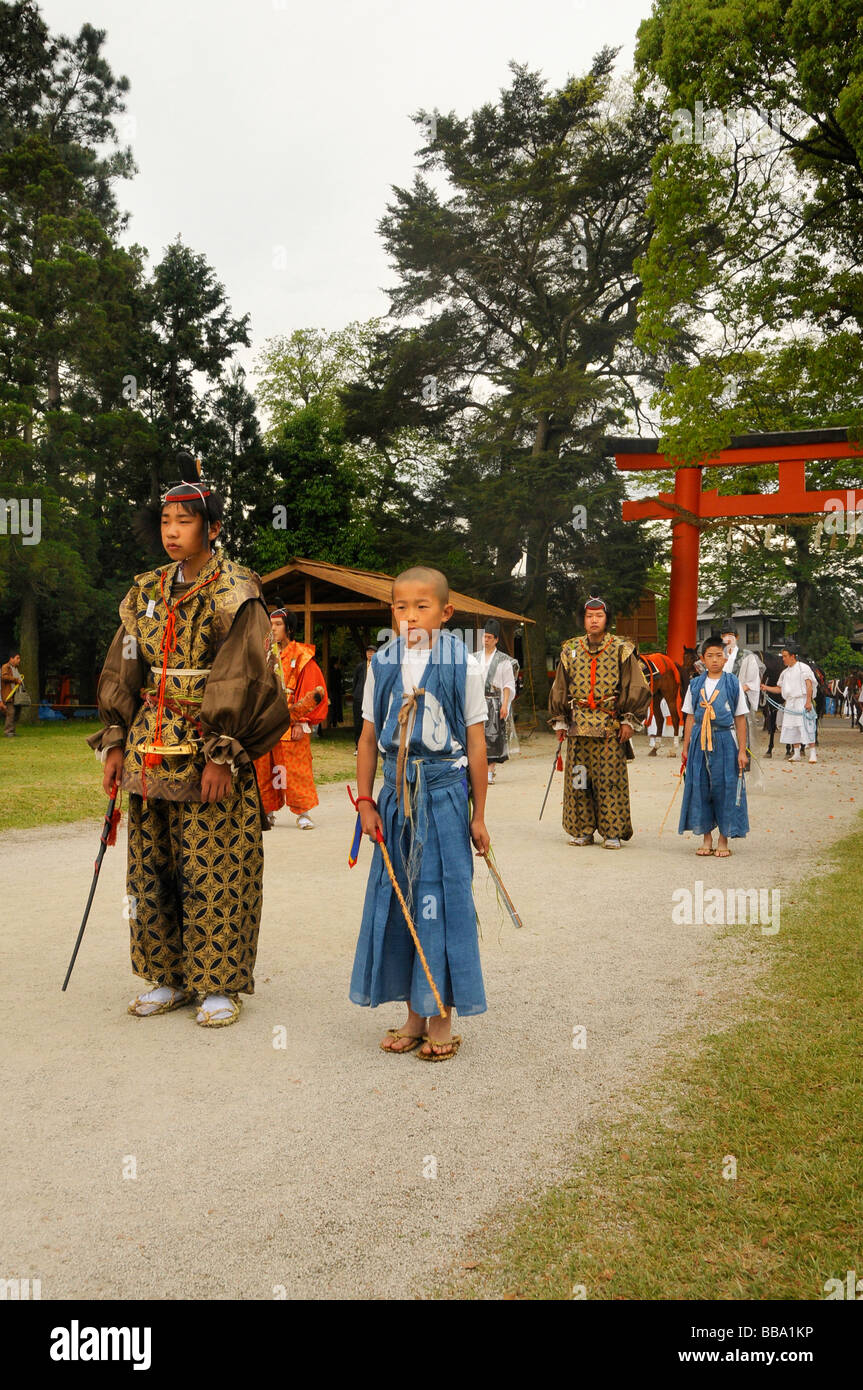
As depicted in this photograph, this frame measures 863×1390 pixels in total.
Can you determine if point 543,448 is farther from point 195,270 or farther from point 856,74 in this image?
point 856,74

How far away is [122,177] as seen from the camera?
119ft

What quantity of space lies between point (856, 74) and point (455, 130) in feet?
65.2

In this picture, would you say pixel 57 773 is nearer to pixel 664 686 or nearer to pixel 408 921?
pixel 664 686

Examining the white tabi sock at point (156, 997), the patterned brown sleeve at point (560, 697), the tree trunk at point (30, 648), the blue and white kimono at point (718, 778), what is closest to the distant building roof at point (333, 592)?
the tree trunk at point (30, 648)

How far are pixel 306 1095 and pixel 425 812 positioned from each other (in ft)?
3.59

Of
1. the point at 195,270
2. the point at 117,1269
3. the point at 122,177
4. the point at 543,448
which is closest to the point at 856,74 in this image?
the point at 117,1269

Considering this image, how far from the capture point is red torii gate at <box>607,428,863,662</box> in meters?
19.4

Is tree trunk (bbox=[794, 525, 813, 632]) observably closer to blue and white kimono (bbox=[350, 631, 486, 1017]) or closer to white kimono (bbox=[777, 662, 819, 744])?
white kimono (bbox=[777, 662, 819, 744])

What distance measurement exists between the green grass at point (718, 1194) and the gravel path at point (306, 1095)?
15 cm

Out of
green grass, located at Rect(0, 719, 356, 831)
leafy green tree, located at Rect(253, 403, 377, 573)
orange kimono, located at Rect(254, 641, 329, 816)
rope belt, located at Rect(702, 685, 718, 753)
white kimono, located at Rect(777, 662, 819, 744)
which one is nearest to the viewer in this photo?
rope belt, located at Rect(702, 685, 718, 753)

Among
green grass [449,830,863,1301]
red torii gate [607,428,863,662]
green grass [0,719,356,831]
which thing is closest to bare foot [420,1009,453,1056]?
green grass [449,830,863,1301]

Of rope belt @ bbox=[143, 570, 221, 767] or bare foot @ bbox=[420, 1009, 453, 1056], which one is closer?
bare foot @ bbox=[420, 1009, 453, 1056]

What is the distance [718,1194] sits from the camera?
114 inches

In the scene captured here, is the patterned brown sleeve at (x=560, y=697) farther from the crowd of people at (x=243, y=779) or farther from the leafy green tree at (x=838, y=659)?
the leafy green tree at (x=838, y=659)
